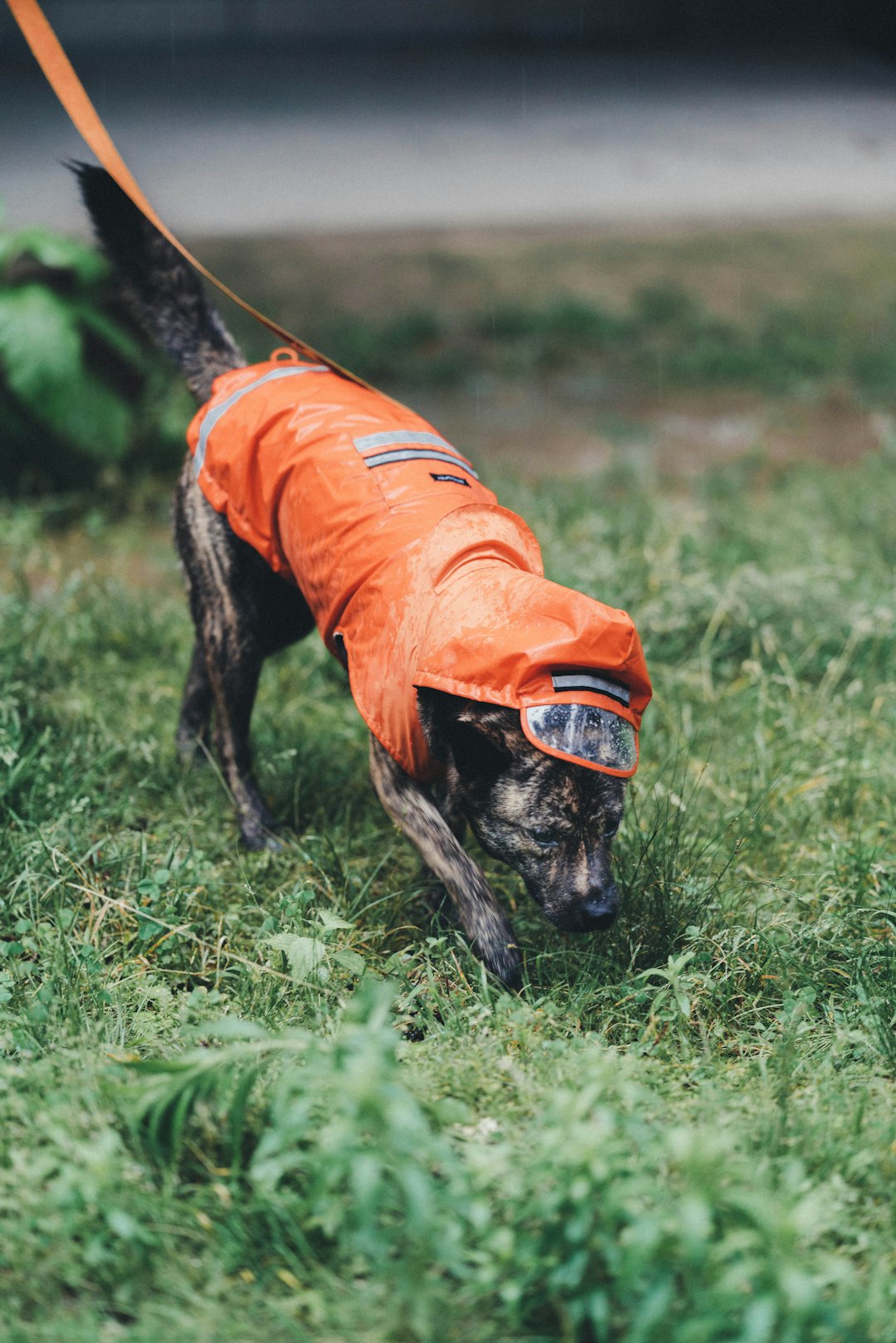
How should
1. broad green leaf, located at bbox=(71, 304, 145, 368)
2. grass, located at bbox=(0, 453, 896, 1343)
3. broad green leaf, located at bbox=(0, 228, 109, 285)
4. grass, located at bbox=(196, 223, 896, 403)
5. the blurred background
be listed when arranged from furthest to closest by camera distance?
1. grass, located at bbox=(196, 223, 896, 403)
2. the blurred background
3. broad green leaf, located at bbox=(71, 304, 145, 368)
4. broad green leaf, located at bbox=(0, 228, 109, 285)
5. grass, located at bbox=(0, 453, 896, 1343)

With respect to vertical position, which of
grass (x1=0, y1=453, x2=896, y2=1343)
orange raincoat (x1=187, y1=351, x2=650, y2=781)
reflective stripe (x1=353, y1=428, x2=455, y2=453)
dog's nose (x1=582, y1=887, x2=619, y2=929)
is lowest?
grass (x1=0, y1=453, x2=896, y2=1343)

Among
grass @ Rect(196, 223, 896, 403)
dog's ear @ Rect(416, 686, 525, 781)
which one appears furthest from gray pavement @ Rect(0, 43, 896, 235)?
dog's ear @ Rect(416, 686, 525, 781)

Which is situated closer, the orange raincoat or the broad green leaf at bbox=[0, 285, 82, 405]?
the orange raincoat

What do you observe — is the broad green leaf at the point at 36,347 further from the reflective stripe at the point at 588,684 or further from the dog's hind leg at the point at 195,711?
the reflective stripe at the point at 588,684

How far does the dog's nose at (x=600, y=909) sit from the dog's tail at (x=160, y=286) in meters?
2.01

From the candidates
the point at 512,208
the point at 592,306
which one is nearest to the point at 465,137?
the point at 512,208

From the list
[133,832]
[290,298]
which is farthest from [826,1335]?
[290,298]

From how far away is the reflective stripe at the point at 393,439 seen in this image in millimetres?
3270

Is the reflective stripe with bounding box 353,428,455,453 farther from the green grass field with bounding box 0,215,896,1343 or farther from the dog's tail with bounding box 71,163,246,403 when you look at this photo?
the green grass field with bounding box 0,215,896,1343

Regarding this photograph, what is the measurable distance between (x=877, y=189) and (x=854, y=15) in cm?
271

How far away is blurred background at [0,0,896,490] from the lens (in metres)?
7.41

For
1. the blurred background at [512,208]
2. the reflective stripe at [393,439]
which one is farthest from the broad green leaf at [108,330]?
the reflective stripe at [393,439]

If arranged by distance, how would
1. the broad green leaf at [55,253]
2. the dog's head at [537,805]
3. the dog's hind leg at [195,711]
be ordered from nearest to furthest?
the dog's head at [537,805], the dog's hind leg at [195,711], the broad green leaf at [55,253]

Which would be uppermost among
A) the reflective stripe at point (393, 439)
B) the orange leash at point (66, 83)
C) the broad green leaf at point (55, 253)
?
the orange leash at point (66, 83)
